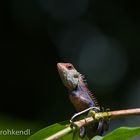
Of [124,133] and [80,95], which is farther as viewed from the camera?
[80,95]

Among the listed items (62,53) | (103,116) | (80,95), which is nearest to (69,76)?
(80,95)

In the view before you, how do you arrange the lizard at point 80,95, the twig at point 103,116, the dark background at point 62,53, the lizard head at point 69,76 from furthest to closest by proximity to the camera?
the dark background at point 62,53 < the lizard head at point 69,76 < the lizard at point 80,95 < the twig at point 103,116

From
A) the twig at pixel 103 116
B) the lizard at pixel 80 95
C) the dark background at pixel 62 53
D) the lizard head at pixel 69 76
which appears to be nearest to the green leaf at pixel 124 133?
the twig at pixel 103 116

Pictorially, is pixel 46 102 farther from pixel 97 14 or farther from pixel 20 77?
pixel 97 14

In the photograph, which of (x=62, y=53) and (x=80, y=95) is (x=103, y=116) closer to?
(x=80, y=95)

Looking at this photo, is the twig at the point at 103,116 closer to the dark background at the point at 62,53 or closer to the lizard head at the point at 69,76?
the lizard head at the point at 69,76

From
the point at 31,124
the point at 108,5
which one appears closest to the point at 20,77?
the point at 108,5

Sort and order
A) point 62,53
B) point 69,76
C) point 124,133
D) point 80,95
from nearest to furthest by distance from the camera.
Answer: point 124,133 → point 80,95 → point 69,76 → point 62,53
